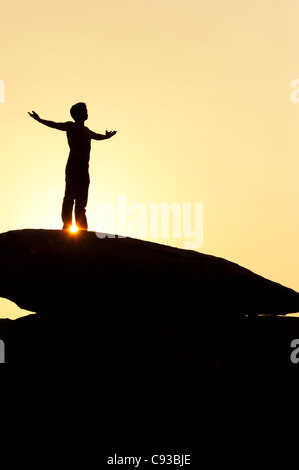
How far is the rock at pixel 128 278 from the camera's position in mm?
9828

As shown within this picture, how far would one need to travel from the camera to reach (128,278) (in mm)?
9875

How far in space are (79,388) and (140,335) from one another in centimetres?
128

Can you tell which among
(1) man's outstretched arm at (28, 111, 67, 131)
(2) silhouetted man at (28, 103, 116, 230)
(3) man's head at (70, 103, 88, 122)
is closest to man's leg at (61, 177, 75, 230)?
(2) silhouetted man at (28, 103, 116, 230)

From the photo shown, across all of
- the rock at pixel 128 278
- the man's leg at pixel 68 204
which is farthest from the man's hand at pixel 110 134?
the rock at pixel 128 278

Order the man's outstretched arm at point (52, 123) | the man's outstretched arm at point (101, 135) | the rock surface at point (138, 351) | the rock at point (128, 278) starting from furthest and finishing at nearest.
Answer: the man's outstretched arm at point (101, 135) → the man's outstretched arm at point (52, 123) → the rock at point (128, 278) → the rock surface at point (138, 351)

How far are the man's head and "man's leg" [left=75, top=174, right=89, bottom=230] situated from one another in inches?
44.6

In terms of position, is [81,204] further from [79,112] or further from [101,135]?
[79,112]

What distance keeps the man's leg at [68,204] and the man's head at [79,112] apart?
1.19m

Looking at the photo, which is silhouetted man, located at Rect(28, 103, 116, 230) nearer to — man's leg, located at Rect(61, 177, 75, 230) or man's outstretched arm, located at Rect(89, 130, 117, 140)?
man's leg, located at Rect(61, 177, 75, 230)

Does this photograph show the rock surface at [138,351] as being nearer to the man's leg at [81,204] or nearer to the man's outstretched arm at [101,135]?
the man's leg at [81,204]

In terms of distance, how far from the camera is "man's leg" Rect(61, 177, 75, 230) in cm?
1133

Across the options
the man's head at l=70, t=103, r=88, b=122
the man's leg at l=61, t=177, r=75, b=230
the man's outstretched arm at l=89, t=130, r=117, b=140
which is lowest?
the man's leg at l=61, t=177, r=75, b=230
